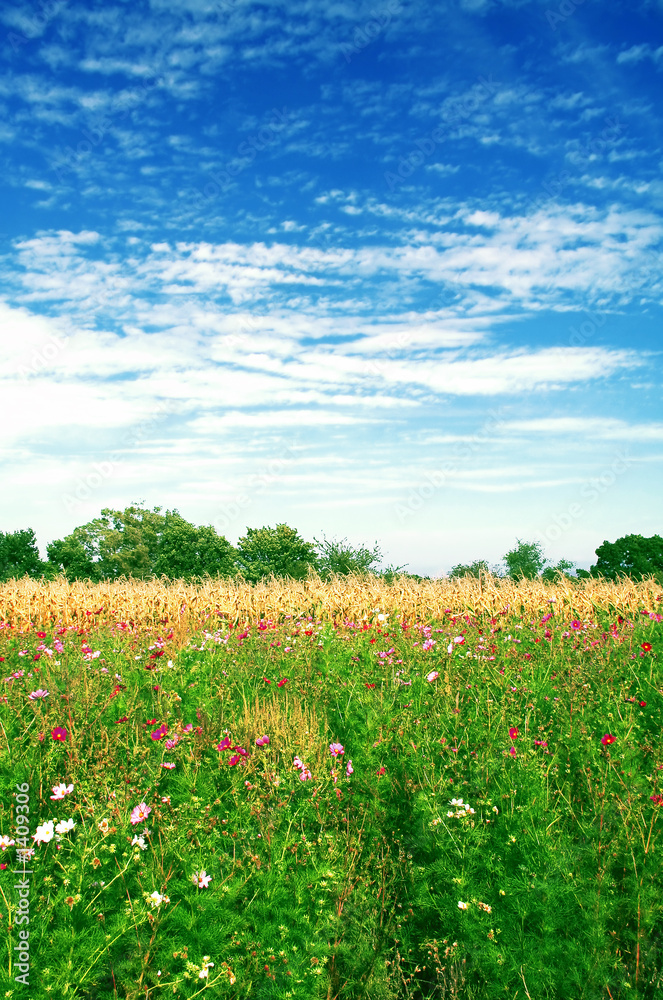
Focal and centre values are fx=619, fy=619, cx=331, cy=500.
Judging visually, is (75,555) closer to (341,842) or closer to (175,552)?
(175,552)

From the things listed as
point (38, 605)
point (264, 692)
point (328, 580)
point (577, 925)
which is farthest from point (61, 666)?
point (328, 580)

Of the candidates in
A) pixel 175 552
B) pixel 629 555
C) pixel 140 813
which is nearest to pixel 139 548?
pixel 175 552

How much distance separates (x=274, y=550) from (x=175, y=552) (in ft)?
33.2

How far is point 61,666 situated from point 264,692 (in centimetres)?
240

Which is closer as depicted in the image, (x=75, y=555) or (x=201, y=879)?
(x=201, y=879)

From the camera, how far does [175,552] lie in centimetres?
6059

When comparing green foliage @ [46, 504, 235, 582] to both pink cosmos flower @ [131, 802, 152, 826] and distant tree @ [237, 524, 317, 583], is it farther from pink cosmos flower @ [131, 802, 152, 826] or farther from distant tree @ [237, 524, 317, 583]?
pink cosmos flower @ [131, 802, 152, 826]

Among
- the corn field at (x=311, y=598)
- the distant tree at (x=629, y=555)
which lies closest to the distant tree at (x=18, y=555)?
the corn field at (x=311, y=598)

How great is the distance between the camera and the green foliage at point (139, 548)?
60.6m

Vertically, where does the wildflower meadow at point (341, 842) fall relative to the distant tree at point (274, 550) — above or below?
below

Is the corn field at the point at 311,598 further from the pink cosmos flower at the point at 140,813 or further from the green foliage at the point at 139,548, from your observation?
the green foliage at the point at 139,548

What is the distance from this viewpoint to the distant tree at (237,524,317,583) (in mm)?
56156

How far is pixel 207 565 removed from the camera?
59.8m

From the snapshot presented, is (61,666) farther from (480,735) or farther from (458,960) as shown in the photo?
(458,960)
